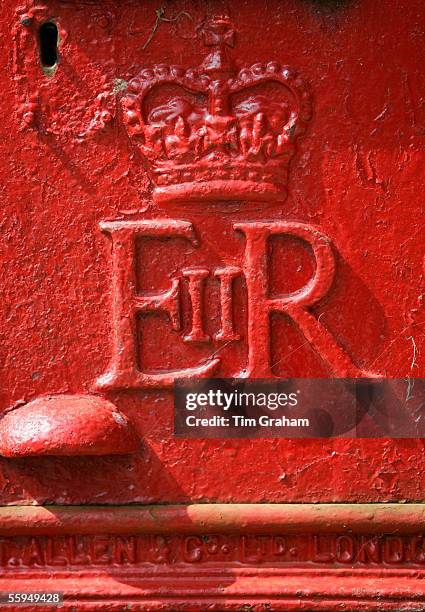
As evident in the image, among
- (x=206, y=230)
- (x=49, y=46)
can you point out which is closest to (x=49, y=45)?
(x=49, y=46)

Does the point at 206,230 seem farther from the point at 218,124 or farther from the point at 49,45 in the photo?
the point at 49,45

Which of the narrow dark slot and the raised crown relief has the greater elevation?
the narrow dark slot

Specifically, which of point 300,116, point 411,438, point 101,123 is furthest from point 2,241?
point 411,438

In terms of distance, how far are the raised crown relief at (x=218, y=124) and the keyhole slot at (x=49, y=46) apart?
161 millimetres

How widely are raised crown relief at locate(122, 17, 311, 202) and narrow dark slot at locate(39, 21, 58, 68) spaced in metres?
0.16

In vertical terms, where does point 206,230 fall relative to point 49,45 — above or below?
below

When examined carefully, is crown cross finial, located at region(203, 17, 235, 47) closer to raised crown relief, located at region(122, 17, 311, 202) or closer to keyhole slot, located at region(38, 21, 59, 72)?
raised crown relief, located at region(122, 17, 311, 202)

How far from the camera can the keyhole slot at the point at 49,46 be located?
144cm

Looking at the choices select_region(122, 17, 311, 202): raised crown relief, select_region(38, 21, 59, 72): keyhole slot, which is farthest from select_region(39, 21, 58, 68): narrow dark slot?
select_region(122, 17, 311, 202): raised crown relief

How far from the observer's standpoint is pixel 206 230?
144 centimetres

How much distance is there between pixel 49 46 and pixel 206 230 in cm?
45

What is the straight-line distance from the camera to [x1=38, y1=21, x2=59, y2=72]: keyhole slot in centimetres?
144

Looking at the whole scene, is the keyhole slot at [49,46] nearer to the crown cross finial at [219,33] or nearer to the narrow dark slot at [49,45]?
the narrow dark slot at [49,45]

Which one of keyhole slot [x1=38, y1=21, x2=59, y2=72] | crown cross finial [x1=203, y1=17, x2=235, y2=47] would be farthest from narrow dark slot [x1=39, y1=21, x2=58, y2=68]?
crown cross finial [x1=203, y1=17, x2=235, y2=47]
